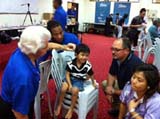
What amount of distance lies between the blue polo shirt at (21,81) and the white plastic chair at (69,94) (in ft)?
2.37

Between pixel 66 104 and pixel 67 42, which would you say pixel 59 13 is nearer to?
pixel 67 42

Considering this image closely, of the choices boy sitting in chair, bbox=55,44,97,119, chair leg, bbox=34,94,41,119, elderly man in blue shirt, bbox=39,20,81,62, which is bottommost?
chair leg, bbox=34,94,41,119

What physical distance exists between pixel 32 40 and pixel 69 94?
3.27 ft

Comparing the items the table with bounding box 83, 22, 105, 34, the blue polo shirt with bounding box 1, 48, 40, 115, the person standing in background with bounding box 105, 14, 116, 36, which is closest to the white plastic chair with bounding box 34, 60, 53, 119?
the blue polo shirt with bounding box 1, 48, 40, 115

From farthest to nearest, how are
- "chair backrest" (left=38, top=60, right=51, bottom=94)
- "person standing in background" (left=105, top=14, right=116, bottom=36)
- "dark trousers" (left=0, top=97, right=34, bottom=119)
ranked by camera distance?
"person standing in background" (left=105, top=14, right=116, bottom=36)
"chair backrest" (left=38, top=60, right=51, bottom=94)
"dark trousers" (left=0, top=97, right=34, bottom=119)

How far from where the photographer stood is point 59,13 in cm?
443

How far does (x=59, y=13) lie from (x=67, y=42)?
6.28 ft

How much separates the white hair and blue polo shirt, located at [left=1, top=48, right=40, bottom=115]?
8cm

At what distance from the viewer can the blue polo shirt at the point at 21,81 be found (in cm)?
146

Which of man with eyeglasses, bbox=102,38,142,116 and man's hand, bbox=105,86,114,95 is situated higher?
man with eyeglasses, bbox=102,38,142,116

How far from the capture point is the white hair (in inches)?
57.8

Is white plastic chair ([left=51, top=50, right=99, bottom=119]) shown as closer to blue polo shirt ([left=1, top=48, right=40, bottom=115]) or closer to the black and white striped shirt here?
the black and white striped shirt

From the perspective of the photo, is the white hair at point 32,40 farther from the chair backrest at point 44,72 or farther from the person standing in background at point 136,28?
the person standing in background at point 136,28

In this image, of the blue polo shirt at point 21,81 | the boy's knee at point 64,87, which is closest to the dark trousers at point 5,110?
the blue polo shirt at point 21,81
